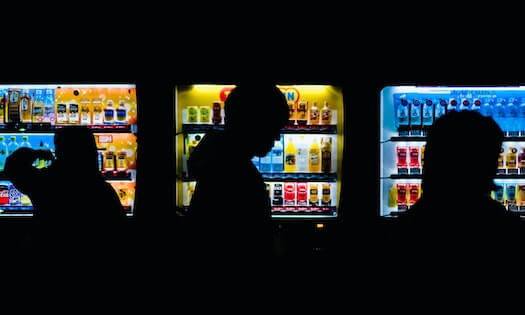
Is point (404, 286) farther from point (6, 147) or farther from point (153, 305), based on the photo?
point (6, 147)

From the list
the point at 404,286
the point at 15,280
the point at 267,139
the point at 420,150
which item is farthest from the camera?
the point at 420,150

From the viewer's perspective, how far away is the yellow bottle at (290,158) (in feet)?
11.7

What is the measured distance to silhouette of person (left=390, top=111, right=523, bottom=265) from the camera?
42.2 inches

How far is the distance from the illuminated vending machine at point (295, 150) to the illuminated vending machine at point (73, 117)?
17.3 inches

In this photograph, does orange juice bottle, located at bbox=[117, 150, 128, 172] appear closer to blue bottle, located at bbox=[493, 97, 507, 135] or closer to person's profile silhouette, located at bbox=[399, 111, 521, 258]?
person's profile silhouette, located at bbox=[399, 111, 521, 258]

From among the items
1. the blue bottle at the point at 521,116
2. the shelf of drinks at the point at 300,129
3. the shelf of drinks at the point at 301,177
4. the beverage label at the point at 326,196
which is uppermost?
the blue bottle at the point at 521,116

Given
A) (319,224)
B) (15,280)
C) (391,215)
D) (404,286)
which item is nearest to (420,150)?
(391,215)

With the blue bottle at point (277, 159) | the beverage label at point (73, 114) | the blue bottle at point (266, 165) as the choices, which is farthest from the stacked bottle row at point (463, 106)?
the beverage label at point (73, 114)

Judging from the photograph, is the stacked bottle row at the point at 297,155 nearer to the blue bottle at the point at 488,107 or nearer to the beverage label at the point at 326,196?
the beverage label at the point at 326,196

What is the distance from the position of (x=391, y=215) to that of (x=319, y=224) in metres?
0.61

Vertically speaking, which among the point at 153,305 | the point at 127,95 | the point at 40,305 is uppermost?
the point at 127,95

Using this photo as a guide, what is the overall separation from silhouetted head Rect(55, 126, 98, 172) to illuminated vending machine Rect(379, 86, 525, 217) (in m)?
2.13
